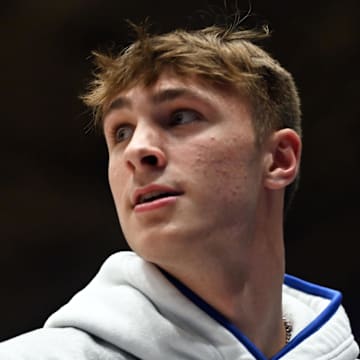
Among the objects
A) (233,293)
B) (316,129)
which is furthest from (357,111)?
(233,293)

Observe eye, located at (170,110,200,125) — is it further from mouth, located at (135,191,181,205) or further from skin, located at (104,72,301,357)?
mouth, located at (135,191,181,205)

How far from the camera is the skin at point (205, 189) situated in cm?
103

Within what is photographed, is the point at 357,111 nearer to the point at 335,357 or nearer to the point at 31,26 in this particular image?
the point at 31,26

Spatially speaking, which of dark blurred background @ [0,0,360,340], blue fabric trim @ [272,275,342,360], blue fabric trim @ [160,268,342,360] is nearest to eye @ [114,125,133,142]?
blue fabric trim @ [160,268,342,360]

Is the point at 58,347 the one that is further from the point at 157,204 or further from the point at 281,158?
the point at 281,158

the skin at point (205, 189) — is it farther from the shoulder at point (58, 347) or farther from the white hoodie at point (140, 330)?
the shoulder at point (58, 347)

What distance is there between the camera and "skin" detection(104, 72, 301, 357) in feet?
3.38

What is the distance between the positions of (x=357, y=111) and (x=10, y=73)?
1177 millimetres

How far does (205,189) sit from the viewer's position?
104 cm

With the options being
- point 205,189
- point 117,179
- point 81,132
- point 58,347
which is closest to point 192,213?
point 205,189

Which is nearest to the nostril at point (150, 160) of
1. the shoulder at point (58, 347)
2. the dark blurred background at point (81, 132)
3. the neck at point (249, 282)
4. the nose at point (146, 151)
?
the nose at point (146, 151)

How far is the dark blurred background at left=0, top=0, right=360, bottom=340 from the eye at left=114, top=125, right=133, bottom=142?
49.5 inches

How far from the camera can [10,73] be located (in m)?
2.40

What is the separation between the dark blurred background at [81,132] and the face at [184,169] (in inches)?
50.5
